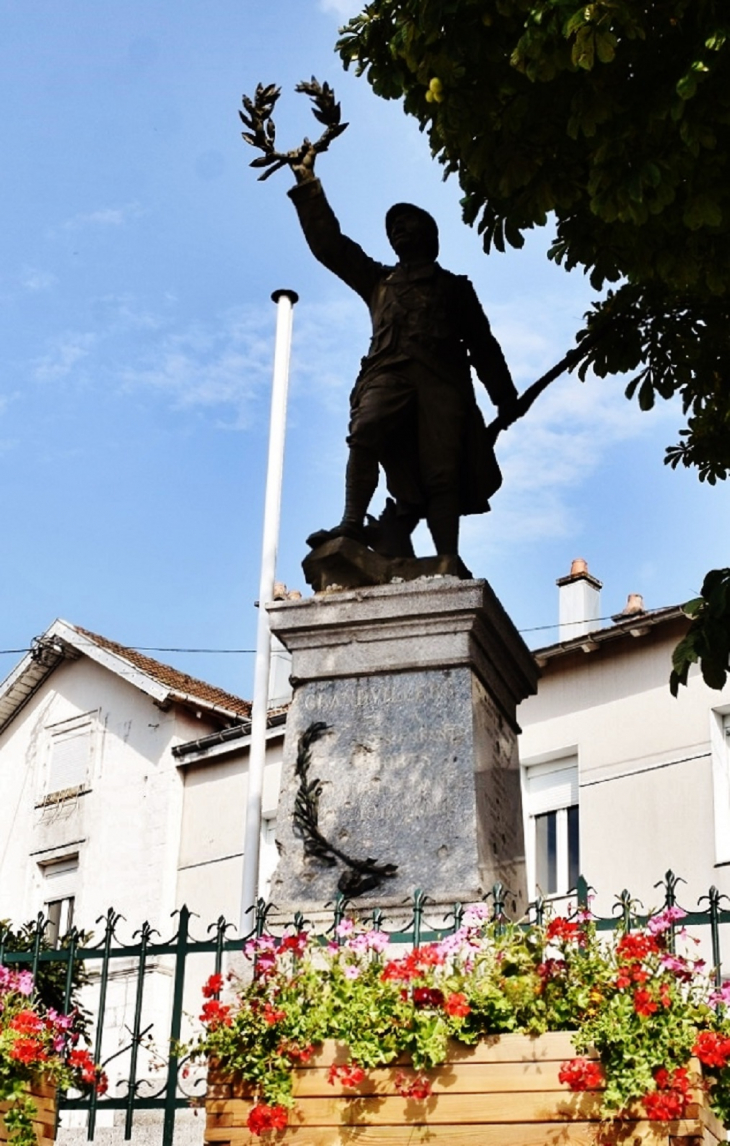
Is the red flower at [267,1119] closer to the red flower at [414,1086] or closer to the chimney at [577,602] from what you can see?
the red flower at [414,1086]

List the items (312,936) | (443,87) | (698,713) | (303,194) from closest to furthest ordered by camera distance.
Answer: (312,936)
(443,87)
(303,194)
(698,713)

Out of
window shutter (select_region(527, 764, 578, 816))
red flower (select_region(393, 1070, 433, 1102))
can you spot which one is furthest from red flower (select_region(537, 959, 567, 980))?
window shutter (select_region(527, 764, 578, 816))

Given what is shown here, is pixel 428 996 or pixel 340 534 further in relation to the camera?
pixel 340 534

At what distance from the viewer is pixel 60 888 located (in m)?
26.6

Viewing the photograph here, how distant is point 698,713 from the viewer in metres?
20.3

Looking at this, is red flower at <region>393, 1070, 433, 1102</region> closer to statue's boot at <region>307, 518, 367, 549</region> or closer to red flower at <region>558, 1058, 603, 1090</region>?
red flower at <region>558, 1058, 603, 1090</region>

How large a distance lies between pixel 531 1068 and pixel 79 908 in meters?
21.3

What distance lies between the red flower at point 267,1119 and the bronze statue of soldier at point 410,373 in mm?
3022

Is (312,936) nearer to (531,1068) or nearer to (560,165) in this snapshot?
(531,1068)

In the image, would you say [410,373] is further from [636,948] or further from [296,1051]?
[296,1051]

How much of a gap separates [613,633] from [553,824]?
8.21 ft

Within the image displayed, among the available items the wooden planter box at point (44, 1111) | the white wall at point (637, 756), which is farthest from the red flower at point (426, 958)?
the white wall at point (637, 756)

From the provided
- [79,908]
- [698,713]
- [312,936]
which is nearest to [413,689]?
[312,936]

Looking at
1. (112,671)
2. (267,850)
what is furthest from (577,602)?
(112,671)
